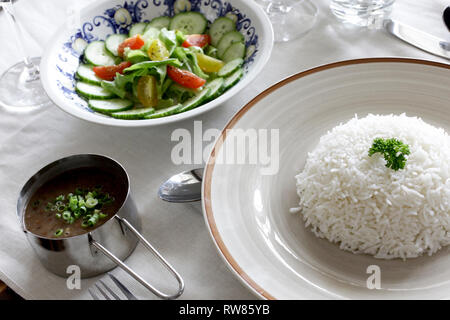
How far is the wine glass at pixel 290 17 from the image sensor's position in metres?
2.12

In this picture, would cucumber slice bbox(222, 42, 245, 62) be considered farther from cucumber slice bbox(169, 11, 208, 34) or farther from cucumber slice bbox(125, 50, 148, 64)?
cucumber slice bbox(125, 50, 148, 64)

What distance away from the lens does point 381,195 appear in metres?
1.27

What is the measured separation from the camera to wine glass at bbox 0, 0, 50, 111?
1.96m

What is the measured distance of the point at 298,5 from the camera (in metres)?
2.27

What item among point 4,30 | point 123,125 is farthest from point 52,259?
point 4,30

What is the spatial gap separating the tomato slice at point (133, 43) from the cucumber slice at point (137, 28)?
120mm

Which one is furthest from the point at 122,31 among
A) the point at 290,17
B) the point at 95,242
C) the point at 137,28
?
the point at 95,242

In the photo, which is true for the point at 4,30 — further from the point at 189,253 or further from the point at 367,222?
the point at 367,222

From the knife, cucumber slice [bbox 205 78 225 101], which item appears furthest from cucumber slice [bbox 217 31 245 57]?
the knife

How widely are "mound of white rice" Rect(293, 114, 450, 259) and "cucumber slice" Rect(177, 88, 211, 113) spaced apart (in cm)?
48

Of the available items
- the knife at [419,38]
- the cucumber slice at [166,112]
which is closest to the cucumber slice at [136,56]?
the cucumber slice at [166,112]

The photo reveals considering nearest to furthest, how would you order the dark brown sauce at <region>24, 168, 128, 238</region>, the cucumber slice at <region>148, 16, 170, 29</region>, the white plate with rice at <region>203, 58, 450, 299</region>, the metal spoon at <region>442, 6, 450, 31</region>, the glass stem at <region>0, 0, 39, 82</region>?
the white plate with rice at <region>203, 58, 450, 299</region> → the dark brown sauce at <region>24, 168, 128, 238</region> → the glass stem at <region>0, 0, 39, 82</region> → the metal spoon at <region>442, 6, 450, 31</region> → the cucumber slice at <region>148, 16, 170, 29</region>

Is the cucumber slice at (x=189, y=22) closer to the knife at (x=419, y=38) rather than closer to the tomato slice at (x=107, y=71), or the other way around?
the tomato slice at (x=107, y=71)

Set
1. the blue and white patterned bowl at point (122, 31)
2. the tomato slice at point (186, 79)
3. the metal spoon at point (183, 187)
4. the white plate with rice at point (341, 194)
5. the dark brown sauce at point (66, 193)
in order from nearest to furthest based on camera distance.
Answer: the white plate with rice at point (341, 194) < the dark brown sauce at point (66, 193) < the metal spoon at point (183, 187) < the blue and white patterned bowl at point (122, 31) < the tomato slice at point (186, 79)
